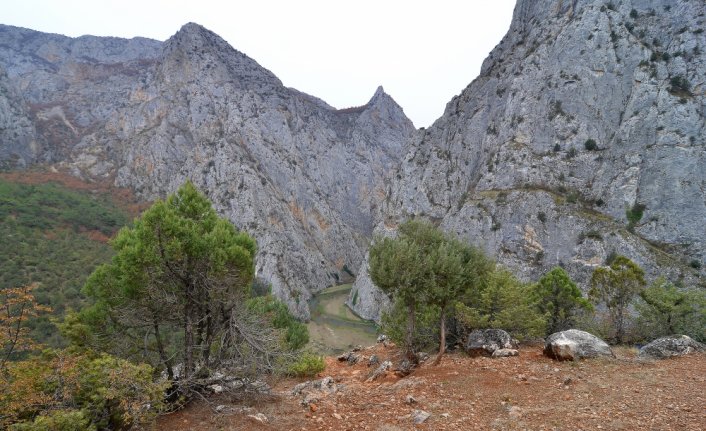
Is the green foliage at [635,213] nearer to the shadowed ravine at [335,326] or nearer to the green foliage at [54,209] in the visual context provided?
the shadowed ravine at [335,326]

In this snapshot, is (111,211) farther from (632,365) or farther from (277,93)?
(632,365)

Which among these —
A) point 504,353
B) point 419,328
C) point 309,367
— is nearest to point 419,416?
point 504,353

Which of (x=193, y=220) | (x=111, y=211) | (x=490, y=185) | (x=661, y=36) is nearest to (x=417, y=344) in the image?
(x=193, y=220)

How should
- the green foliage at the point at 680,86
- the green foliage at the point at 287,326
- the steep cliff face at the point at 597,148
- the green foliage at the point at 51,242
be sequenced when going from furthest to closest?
the green foliage at the point at 680,86 < the steep cliff face at the point at 597,148 < the green foliage at the point at 51,242 < the green foliage at the point at 287,326

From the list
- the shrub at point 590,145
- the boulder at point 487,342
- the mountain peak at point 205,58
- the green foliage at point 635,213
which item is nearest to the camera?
the boulder at point 487,342

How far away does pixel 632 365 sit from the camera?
494 inches

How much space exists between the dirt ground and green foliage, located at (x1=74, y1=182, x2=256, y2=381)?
7.04 feet

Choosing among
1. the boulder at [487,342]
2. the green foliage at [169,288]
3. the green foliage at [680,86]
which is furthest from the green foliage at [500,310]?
the green foliage at [680,86]

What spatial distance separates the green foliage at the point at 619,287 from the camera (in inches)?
728

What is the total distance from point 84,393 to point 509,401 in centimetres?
1056

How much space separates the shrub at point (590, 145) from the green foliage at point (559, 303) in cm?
4267

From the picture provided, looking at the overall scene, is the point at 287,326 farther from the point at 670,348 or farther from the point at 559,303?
the point at 670,348

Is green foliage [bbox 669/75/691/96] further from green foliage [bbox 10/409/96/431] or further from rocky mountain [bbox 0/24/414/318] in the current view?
green foliage [bbox 10/409/96/431]

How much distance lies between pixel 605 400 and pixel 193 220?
12.6 m
